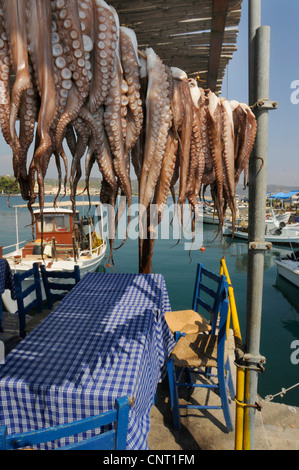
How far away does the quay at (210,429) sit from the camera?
9.02ft

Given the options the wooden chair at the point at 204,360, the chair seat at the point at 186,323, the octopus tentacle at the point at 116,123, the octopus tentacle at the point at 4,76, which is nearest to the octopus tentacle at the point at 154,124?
the octopus tentacle at the point at 116,123

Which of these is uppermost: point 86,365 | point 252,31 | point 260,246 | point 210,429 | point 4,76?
point 252,31

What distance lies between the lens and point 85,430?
49.4 inches

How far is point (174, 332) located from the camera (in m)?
3.40

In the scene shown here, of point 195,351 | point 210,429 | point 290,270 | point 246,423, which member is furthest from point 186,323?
point 290,270

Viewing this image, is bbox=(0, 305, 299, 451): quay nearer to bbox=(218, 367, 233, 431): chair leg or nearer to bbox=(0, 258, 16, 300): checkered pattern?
bbox=(218, 367, 233, 431): chair leg

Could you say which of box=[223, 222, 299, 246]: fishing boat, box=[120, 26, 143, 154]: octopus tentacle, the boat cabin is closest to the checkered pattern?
box=[120, 26, 143, 154]: octopus tentacle

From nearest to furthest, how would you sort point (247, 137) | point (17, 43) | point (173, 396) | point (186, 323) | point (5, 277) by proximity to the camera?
point (17, 43) → point (247, 137) → point (173, 396) → point (186, 323) → point (5, 277)

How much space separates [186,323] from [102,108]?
3098mm

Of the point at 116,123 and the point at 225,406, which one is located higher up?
the point at 116,123

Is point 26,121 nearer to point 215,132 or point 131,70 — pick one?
point 131,70

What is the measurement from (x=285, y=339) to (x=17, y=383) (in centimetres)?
1017

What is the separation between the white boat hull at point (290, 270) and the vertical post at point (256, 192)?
1294 cm

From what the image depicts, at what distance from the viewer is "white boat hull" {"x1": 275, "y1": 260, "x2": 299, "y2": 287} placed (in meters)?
13.6
